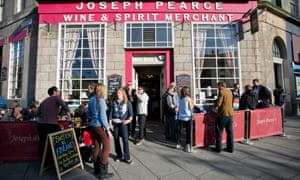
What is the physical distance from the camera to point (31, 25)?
8.62 meters

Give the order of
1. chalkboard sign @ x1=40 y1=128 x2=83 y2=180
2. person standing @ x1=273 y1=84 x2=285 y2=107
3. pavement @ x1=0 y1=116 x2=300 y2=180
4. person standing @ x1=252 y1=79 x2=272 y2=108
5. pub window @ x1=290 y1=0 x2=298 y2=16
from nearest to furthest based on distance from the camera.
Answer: chalkboard sign @ x1=40 y1=128 x2=83 y2=180
pavement @ x1=0 y1=116 x2=300 y2=180
person standing @ x1=252 y1=79 x2=272 y2=108
person standing @ x1=273 y1=84 x2=285 y2=107
pub window @ x1=290 y1=0 x2=298 y2=16

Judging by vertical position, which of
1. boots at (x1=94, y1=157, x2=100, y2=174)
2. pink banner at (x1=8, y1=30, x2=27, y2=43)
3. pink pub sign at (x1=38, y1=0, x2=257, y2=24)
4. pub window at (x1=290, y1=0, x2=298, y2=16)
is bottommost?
boots at (x1=94, y1=157, x2=100, y2=174)

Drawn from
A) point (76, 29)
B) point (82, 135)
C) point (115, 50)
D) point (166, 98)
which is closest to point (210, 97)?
point (166, 98)

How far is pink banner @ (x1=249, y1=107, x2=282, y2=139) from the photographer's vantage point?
539 centimetres

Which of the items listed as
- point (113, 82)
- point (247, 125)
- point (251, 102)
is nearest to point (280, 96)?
point (251, 102)

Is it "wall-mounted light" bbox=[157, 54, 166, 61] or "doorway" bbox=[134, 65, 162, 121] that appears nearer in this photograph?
"wall-mounted light" bbox=[157, 54, 166, 61]

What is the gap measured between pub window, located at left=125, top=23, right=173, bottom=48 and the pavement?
16.1ft

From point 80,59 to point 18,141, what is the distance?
4.58m

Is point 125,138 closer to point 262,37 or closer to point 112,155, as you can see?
point 112,155

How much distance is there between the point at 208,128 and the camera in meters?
4.83

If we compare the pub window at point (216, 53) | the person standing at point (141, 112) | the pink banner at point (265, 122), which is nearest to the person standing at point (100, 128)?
the person standing at point (141, 112)

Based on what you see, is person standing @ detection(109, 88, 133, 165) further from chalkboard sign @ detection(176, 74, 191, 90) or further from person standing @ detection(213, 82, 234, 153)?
chalkboard sign @ detection(176, 74, 191, 90)

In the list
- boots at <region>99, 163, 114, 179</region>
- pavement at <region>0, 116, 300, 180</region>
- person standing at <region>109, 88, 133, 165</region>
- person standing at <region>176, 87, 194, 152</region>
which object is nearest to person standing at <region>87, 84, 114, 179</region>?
boots at <region>99, 163, 114, 179</region>

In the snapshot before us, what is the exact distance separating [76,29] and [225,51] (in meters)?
7.49
